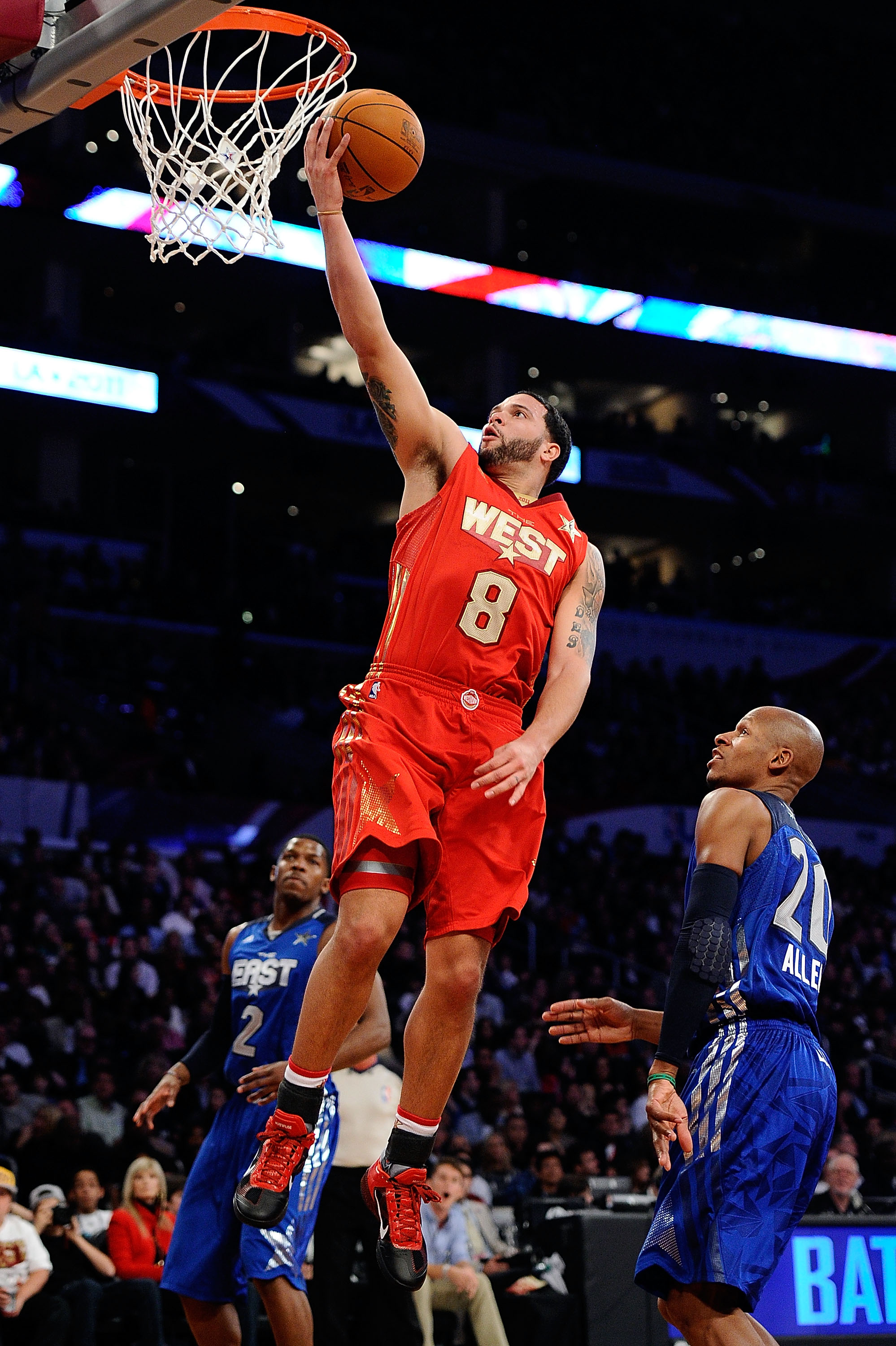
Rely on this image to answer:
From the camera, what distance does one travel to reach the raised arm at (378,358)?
15.8 ft

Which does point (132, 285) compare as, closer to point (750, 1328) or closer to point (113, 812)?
point (113, 812)

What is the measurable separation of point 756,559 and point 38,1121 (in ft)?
96.9

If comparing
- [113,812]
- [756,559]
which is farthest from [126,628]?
[756,559]

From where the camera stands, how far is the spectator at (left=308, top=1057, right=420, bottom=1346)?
799cm

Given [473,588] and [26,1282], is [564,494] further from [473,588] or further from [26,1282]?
[473,588]

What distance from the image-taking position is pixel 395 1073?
9.91 metres

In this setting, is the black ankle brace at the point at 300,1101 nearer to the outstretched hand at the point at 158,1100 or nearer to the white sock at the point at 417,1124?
the white sock at the point at 417,1124

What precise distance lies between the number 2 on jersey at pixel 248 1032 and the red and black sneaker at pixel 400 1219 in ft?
6.99

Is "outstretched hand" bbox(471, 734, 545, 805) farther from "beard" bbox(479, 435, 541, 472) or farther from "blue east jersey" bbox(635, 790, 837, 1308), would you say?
"beard" bbox(479, 435, 541, 472)

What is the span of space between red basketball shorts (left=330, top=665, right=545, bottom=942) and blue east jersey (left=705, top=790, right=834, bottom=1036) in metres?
0.63

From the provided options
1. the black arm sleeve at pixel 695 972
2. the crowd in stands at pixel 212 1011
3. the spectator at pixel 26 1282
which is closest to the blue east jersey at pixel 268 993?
the black arm sleeve at pixel 695 972

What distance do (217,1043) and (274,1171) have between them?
8.55 feet

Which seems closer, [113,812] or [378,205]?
[113,812]

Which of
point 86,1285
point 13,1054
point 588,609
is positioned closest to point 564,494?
point 13,1054
